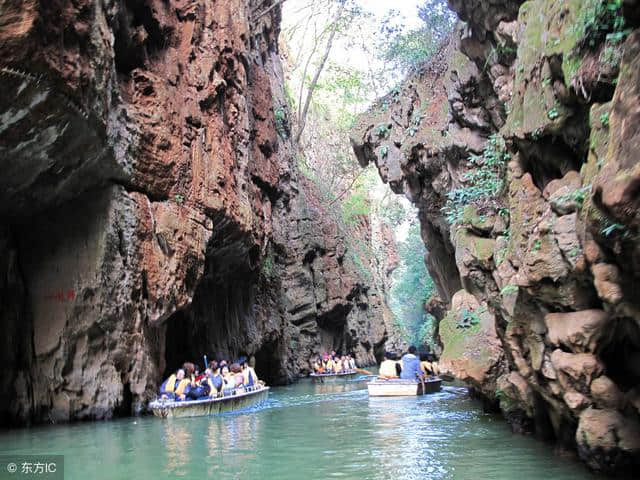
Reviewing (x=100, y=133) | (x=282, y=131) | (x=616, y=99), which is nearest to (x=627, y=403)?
(x=616, y=99)

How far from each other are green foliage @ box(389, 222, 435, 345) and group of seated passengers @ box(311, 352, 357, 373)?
6886mm

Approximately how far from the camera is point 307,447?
933 centimetres

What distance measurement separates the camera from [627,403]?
19.3 feet

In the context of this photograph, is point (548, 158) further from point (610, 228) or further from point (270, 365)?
point (270, 365)

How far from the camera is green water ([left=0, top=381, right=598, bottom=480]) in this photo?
7.45m

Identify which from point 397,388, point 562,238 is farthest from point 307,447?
point 397,388

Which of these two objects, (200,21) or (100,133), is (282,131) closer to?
(200,21)

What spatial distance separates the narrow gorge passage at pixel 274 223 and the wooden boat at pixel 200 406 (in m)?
0.52

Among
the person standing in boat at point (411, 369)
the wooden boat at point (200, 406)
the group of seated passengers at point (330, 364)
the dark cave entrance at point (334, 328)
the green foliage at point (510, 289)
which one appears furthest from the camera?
the dark cave entrance at point (334, 328)

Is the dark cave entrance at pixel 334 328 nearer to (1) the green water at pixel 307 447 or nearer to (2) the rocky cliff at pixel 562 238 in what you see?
(1) the green water at pixel 307 447

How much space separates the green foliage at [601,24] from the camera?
5.79 meters

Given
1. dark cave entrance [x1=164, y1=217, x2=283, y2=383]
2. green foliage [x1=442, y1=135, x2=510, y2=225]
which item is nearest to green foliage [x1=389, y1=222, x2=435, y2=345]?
dark cave entrance [x1=164, y1=217, x2=283, y2=383]

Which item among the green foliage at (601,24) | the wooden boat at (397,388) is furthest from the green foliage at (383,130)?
the green foliage at (601,24)
